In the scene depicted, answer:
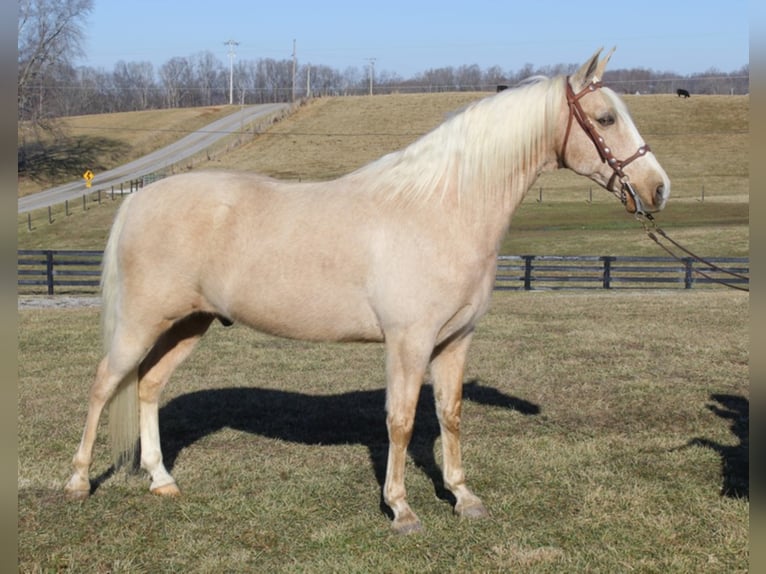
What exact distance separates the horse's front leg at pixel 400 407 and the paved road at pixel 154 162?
40.8 metres

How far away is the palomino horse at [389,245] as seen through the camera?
4602 mm

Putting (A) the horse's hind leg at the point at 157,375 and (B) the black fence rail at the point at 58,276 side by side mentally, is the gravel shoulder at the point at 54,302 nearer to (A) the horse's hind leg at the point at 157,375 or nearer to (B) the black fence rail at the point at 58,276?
(B) the black fence rail at the point at 58,276

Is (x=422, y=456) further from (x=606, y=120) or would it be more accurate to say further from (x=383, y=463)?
(x=606, y=120)

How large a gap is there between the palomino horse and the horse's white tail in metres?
0.02

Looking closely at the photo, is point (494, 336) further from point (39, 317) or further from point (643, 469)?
point (39, 317)

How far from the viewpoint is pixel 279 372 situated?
30.5 feet

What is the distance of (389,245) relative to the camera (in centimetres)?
465

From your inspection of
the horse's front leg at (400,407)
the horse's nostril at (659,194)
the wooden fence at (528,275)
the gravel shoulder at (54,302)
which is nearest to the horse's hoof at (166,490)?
the horse's front leg at (400,407)

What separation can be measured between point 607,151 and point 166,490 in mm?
3586

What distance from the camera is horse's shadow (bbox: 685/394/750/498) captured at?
524 cm

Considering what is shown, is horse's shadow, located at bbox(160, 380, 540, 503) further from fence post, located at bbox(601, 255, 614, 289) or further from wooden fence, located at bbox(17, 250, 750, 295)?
fence post, located at bbox(601, 255, 614, 289)

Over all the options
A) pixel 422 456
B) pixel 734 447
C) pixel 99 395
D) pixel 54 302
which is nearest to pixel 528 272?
pixel 54 302

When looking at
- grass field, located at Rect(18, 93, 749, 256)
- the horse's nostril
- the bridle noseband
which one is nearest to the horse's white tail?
the bridle noseband

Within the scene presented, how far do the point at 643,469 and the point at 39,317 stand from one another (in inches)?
455
